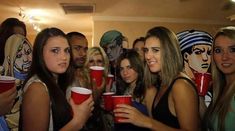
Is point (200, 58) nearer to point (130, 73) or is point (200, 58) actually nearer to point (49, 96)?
point (130, 73)

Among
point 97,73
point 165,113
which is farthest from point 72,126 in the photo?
point 97,73

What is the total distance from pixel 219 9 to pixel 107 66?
405 cm

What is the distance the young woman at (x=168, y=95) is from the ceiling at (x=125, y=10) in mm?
3797

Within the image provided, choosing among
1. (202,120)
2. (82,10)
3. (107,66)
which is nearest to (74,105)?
(202,120)

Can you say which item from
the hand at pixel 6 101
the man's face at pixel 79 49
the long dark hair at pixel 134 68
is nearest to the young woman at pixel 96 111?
the man's face at pixel 79 49

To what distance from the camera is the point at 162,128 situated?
1499mm

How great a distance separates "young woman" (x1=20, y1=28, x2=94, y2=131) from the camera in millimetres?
1374

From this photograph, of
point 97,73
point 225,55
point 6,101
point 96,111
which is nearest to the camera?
point 6,101

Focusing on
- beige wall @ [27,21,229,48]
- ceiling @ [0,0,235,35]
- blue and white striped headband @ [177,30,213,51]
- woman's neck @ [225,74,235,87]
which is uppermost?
ceiling @ [0,0,235,35]

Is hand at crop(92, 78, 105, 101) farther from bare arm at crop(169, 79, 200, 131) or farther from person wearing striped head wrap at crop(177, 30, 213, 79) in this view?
bare arm at crop(169, 79, 200, 131)

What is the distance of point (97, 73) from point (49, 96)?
817 millimetres

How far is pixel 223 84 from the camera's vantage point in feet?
6.14

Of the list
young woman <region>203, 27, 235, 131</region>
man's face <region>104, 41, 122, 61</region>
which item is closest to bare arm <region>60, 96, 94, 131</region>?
young woman <region>203, 27, 235, 131</region>

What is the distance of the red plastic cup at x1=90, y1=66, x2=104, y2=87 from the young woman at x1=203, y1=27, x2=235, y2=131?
89 cm
